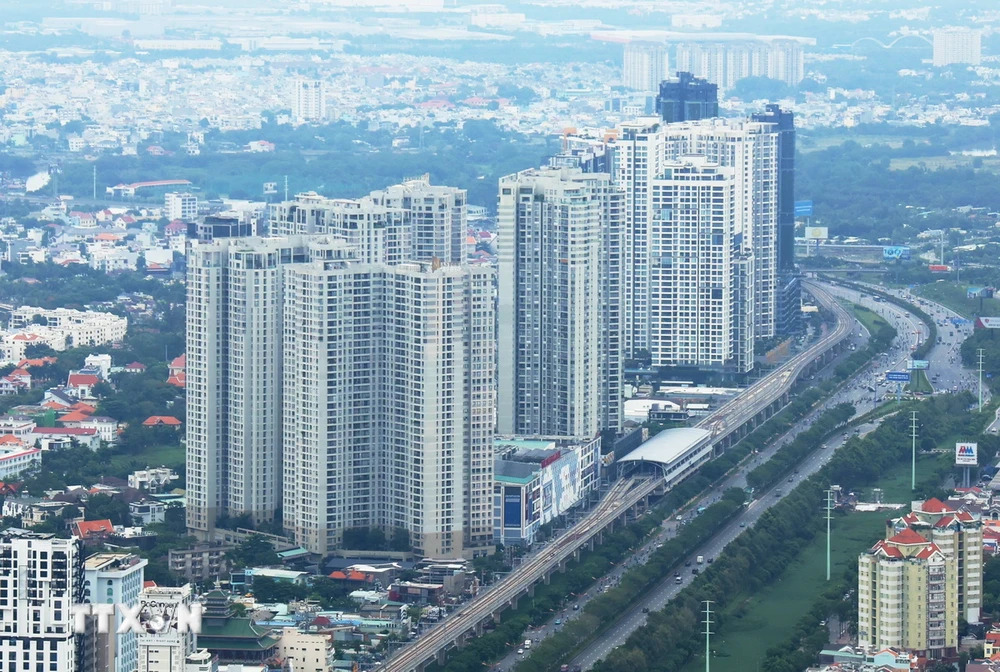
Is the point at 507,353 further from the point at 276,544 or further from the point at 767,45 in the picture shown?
the point at 767,45

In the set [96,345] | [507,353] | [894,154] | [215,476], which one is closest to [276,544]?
[215,476]

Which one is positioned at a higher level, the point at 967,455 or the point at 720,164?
the point at 720,164

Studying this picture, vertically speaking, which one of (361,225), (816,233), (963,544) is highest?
(361,225)

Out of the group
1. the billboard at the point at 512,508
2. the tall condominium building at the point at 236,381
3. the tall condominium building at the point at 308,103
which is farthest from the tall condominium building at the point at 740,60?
the billboard at the point at 512,508

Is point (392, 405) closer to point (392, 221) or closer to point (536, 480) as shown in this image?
point (536, 480)

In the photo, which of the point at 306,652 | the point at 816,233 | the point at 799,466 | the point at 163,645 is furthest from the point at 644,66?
the point at 163,645

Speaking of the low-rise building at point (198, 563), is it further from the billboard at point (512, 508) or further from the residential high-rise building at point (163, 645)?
the residential high-rise building at point (163, 645)
